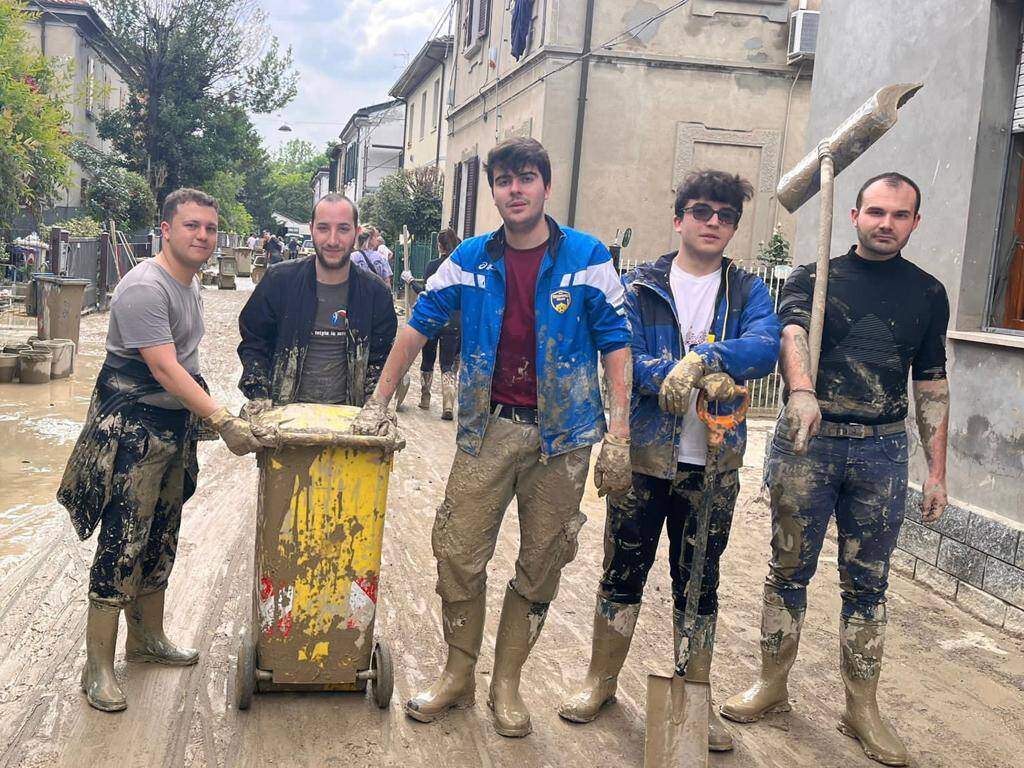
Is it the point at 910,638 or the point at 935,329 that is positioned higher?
the point at 935,329

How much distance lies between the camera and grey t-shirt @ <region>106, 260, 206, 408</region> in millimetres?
3668

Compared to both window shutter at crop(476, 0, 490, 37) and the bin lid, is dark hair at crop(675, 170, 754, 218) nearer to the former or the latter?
the bin lid

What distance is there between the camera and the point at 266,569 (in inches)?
146

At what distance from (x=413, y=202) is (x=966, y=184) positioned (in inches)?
862

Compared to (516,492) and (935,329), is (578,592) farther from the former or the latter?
(935,329)

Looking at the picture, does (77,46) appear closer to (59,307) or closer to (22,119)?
(22,119)

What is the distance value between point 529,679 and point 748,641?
124 cm

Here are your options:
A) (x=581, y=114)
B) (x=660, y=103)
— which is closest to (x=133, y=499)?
(x=581, y=114)

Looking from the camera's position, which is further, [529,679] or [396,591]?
[396,591]

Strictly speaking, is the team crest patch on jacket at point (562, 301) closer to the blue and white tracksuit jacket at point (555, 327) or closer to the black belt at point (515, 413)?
the blue and white tracksuit jacket at point (555, 327)

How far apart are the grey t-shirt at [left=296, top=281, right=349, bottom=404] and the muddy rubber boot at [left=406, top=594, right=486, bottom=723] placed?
1.10 metres

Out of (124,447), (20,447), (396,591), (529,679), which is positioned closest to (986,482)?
(529,679)

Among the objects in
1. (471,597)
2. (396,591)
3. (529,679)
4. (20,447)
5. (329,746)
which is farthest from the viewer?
(20,447)

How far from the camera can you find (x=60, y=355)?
11422 mm
